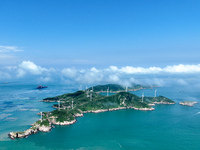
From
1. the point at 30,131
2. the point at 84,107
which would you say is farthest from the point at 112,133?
the point at 84,107

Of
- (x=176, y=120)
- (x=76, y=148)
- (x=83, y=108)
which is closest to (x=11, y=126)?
(x=76, y=148)

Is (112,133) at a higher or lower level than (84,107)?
lower

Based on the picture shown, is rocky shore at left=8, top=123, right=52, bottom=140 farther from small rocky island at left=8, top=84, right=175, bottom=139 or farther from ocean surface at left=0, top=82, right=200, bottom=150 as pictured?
ocean surface at left=0, top=82, right=200, bottom=150

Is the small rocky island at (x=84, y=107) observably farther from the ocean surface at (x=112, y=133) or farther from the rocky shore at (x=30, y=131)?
the ocean surface at (x=112, y=133)

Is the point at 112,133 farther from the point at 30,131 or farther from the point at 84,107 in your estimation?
the point at 84,107

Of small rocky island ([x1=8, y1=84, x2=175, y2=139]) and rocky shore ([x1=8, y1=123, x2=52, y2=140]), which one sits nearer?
rocky shore ([x1=8, y1=123, x2=52, y2=140])

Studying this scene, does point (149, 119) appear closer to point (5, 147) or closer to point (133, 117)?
point (133, 117)

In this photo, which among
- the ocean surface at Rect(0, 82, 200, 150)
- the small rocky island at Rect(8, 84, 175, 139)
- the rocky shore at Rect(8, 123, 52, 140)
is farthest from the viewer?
the small rocky island at Rect(8, 84, 175, 139)

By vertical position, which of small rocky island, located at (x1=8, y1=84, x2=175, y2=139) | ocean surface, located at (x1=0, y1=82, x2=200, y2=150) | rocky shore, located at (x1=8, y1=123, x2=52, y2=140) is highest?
small rocky island, located at (x1=8, y1=84, x2=175, y2=139)

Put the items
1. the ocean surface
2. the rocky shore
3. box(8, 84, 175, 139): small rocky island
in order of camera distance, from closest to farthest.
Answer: the ocean surface < the rocky shore < box(8, 84, 175, 139): small rocky island

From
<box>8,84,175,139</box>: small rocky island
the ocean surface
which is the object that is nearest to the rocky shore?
<box>8,84,175,139</box>: small rocky island

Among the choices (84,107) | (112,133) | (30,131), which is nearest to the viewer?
(30,131)
